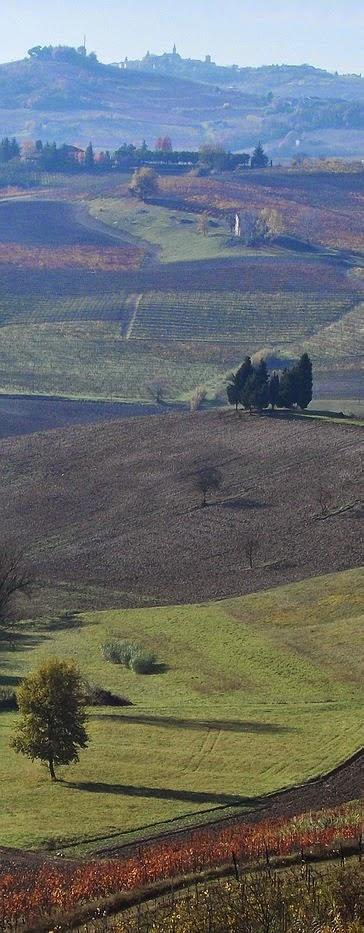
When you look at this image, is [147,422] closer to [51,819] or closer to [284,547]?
[284,547]

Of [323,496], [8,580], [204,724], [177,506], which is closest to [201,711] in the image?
[204,724]

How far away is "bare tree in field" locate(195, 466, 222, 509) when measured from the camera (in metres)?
77.0

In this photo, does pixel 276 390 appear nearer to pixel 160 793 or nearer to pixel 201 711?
pixel 201 711

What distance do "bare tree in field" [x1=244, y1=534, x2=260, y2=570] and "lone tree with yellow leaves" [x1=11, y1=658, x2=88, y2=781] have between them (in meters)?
26.6

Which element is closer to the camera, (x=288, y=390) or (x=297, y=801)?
(x=297, y=801)

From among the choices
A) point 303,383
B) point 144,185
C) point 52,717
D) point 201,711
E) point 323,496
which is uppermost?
point 144,185

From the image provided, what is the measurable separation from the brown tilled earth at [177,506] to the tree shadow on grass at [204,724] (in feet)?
60.2

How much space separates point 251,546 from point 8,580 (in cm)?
1348

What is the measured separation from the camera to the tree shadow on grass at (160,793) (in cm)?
3659

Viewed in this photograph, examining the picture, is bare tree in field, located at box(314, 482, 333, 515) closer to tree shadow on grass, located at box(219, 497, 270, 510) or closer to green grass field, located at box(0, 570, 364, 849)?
tree shadow on grass, located at box(219, 497, 270, 510)

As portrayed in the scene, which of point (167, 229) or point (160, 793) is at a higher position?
point (167, 229)

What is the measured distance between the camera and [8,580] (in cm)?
5981

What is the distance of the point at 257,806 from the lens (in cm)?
3609

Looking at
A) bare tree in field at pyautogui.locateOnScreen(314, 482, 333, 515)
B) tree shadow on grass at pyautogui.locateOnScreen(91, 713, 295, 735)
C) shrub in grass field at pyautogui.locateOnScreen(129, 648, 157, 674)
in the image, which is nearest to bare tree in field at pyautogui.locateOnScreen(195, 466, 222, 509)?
bare tree in field at pyautogui.locateOnScreen(314, 482, 333, 515)
